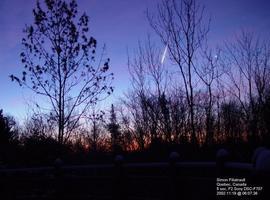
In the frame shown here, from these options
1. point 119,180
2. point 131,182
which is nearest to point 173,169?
point 131,182

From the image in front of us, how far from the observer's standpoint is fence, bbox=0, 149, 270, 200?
5639 mm

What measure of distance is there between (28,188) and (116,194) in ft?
11.2

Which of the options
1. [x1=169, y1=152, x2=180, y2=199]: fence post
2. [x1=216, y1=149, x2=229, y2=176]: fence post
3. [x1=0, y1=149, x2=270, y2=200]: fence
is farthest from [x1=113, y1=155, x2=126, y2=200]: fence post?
[x1=216, y1=149, x2=229, y2=176]: fence post

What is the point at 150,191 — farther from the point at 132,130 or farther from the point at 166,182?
the point at 132,130

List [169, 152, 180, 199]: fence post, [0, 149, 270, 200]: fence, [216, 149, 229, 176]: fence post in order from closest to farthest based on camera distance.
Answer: [216, 149, 229, 176]: fence post < [0, 149, 270, 200]: fence < [169, 152, 180, 199]: fence post

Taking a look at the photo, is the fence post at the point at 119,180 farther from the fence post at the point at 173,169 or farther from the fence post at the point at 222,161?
the fence post at the point at 222,161

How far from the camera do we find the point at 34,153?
18938 millimetres

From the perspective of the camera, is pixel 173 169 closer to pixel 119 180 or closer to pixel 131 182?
pixel 131 182

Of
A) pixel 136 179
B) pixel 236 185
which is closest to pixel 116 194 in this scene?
pixel 136 179

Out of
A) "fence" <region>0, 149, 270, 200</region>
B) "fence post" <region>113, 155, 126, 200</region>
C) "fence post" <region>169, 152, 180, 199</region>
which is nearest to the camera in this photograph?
"fence" <region>0, 149, 270, 200</region>

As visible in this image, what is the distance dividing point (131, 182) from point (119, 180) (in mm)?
304

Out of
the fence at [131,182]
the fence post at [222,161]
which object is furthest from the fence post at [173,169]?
the fence post at [222,161]

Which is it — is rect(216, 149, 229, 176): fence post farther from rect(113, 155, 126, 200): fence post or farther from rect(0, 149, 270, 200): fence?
rect(113, 155, 126, 200): fence post

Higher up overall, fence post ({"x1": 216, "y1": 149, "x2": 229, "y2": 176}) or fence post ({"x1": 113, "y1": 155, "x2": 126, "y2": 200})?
fence post ({"x1": 216, "y1": 149, "x2": 229, "y2": 176})
